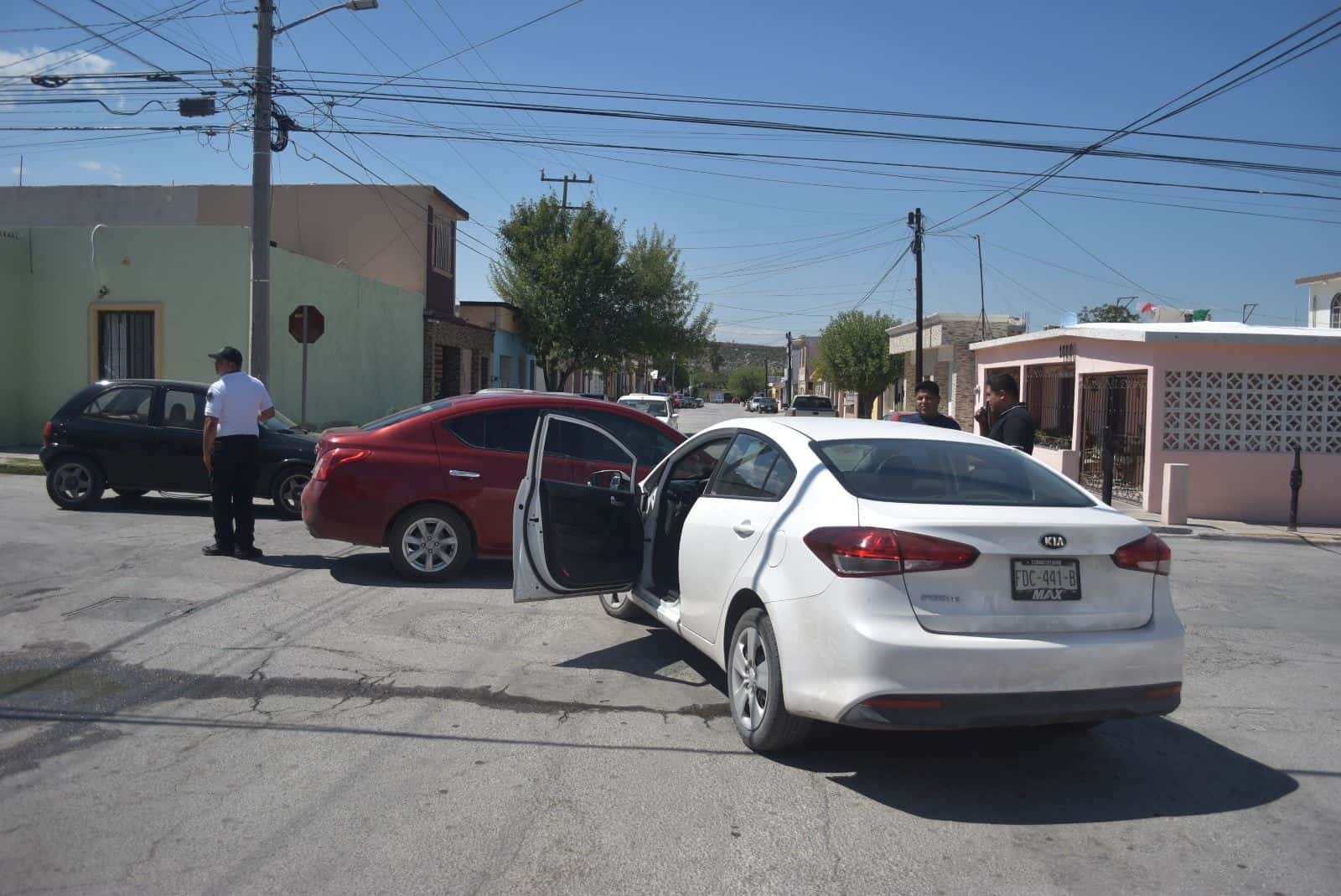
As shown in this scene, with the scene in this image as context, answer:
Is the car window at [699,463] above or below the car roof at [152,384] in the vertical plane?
below

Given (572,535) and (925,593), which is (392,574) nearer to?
(572,535)

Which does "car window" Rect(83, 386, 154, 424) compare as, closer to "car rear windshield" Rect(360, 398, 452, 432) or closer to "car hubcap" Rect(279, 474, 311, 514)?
"car hubcap" Rect(279, 474, 311, 514)

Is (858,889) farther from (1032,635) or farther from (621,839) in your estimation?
(1032,635)

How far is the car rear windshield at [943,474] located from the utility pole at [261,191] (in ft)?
43.3

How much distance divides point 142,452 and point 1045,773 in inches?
417

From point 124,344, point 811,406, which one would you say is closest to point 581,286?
point 811,406

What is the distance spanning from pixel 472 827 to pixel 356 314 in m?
23.0

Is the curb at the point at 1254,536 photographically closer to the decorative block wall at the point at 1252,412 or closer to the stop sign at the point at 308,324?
the decorative block wall at the point at 1252,412

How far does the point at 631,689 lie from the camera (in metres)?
6.05

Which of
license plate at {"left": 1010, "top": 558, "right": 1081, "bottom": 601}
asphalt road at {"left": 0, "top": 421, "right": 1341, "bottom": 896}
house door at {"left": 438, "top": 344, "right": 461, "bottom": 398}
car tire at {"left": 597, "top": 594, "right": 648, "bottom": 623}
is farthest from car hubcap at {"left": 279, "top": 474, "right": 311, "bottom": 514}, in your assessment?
house door at {"left": 438, "top": 344, "right": 461, "bottom": 398}

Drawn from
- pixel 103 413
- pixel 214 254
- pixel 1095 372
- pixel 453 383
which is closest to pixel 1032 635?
pixel 103 413

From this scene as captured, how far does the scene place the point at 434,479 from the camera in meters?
8.61

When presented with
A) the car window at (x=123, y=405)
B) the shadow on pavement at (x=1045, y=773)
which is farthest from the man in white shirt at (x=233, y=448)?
the shadow on pavement at (x=1045, y=773)

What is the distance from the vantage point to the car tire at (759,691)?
4801mm
